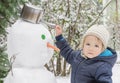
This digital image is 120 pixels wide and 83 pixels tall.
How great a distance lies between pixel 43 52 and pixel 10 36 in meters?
0.25

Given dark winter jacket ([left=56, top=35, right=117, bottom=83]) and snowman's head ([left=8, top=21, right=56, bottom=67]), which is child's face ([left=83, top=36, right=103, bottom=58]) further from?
snowman's head ([left=8, top=21, right=56, bottom=67])

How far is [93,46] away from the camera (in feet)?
6.82

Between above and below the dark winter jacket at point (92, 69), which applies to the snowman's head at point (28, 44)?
above

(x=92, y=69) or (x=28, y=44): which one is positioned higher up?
(x=28, y=44)

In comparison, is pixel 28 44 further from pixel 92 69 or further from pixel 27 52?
pixel 92 69

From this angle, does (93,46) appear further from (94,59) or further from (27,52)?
(27,52)

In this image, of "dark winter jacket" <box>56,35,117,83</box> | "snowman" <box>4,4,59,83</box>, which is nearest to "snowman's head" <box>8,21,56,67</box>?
"snowman" <box>4,4,59,83</box>

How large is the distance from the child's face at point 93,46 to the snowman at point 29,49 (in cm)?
26

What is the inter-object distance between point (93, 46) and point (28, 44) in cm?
44

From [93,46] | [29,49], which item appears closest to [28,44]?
[29,49]

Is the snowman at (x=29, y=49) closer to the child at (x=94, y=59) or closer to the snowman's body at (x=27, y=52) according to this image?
the snowman's body at (x=27, y=52)

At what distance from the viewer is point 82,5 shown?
5.37 m

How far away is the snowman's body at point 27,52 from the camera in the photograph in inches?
82.2

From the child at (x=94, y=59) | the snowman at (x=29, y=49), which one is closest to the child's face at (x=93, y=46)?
the child at (x=94, y=59)
